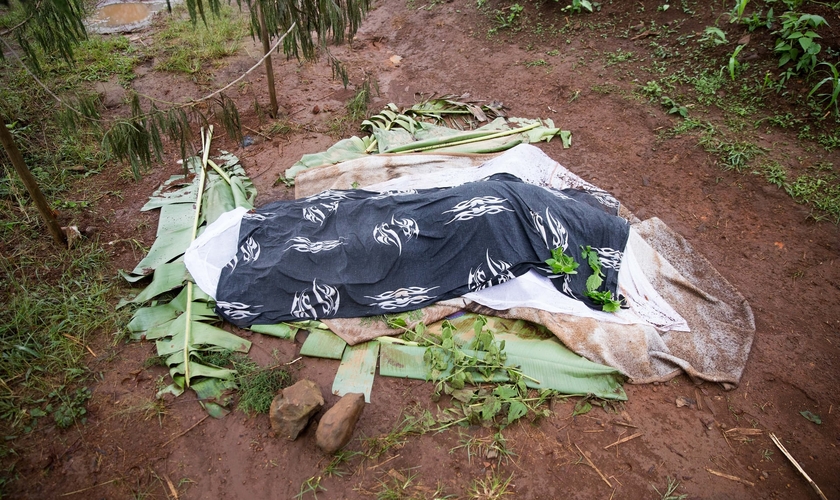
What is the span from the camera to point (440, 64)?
574 centimetres

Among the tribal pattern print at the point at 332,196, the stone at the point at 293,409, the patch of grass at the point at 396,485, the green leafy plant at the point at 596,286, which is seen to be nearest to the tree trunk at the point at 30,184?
the tribal pattern print at the point at 332,196

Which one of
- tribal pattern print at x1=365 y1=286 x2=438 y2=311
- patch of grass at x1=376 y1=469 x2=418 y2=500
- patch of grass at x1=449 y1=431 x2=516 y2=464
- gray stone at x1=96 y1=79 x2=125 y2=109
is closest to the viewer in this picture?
patch of grass at x1=376 y1=469 x2=418 y2=500

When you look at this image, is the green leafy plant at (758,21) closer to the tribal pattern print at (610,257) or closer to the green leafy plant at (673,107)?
the green leafy plant at (673,107)

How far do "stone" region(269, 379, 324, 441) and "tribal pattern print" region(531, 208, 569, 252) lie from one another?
1492 mm

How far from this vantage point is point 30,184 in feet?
9.87

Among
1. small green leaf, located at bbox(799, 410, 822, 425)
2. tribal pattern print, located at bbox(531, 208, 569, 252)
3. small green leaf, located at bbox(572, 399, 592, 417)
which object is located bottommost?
small green leaf, located at bbox(799, 410, 822, 425)

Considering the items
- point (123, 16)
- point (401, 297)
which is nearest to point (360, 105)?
point (401, 297)

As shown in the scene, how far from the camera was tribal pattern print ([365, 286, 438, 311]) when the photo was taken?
2.78 m

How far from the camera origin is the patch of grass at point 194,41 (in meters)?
5.59

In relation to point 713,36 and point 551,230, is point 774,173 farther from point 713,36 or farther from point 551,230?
point 551,230

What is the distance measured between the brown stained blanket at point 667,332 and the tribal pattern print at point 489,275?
0.13 m

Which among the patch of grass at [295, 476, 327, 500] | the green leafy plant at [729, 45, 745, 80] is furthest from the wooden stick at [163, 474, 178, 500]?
the green leafy plant at [729, 45, 745, 80]

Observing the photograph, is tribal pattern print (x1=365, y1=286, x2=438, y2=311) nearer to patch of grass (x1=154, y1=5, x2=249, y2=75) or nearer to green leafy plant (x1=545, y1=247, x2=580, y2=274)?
green leafy plant (x1=545, y1=247, x2=580, y2=274)

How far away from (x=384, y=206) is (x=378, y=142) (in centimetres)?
145
